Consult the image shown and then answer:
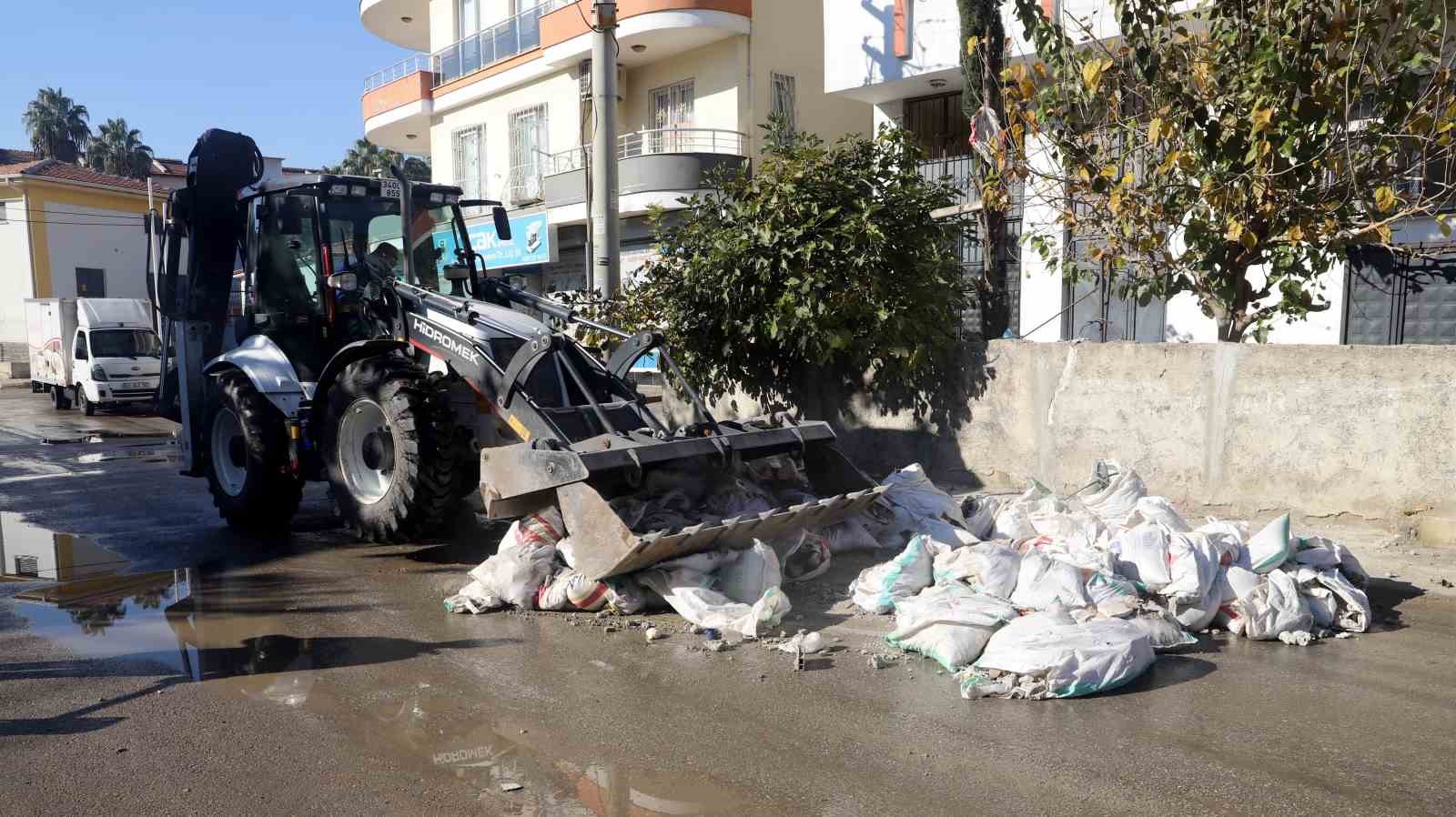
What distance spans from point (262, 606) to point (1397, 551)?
23.1 ft

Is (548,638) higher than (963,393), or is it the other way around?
(963,393)

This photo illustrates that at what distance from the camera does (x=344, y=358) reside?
24.4ft

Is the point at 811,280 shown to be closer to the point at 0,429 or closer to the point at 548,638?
the point at 548,638

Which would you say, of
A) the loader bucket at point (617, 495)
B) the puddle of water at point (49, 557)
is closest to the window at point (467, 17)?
the puddle of water at point (49, 557)

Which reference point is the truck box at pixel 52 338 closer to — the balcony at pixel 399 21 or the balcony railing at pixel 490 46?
the balcony railing at pixel 490 46

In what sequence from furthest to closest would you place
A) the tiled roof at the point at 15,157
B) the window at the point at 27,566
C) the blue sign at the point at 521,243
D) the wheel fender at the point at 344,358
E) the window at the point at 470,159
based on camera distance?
the tiled roof at the point at 15,157 → the window at the point at 470,159 → the blue sign at the point at 521,243 → the wheel fender at the point at 344,358 → the window at the point at 27,566

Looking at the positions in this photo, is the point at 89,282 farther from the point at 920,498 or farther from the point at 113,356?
the point at 920,498

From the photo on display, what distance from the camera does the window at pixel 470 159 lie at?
25250 mm

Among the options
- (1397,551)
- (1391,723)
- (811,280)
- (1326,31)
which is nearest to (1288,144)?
(1326,31)

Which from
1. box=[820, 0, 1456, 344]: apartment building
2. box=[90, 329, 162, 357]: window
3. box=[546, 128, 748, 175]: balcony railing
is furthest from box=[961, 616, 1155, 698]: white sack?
box=[90, 329, 162, 357]: window

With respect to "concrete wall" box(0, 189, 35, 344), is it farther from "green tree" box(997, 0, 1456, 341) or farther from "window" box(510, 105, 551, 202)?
"green tree" box(997, 0, 1456, 341)

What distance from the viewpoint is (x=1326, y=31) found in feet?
24.5

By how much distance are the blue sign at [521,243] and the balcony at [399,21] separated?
6.65 meters

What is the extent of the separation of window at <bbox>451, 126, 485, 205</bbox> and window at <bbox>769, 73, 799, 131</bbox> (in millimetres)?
8175
